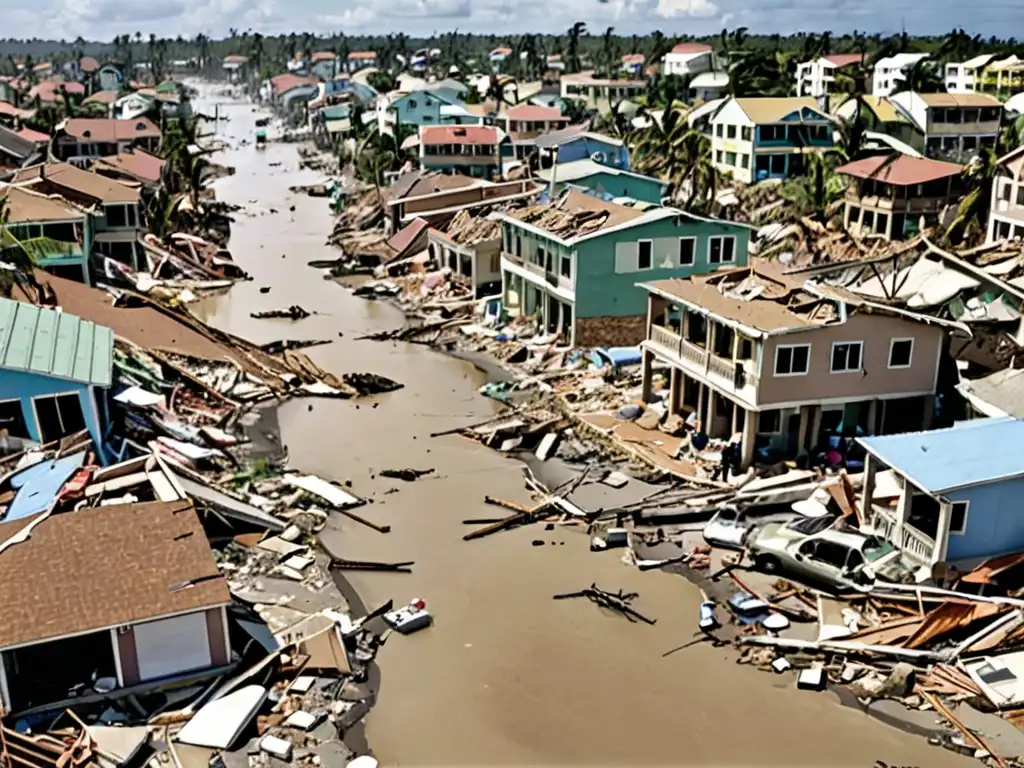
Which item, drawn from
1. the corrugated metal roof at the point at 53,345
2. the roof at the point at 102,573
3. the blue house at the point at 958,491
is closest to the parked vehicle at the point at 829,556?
the blue house at the point at 958,491

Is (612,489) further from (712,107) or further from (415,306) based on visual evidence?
(712,107)

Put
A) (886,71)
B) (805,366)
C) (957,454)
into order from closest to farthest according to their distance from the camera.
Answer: (957,454) < (805,366) < (886,71)

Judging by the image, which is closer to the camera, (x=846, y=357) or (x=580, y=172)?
(x=846, y=357)

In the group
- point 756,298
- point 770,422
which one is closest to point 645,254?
point 756,298

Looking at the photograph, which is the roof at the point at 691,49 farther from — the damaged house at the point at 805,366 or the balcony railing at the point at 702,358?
the damaged house at the point at 805,366

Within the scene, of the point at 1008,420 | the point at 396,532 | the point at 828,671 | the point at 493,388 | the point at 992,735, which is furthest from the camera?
the point at 493,388

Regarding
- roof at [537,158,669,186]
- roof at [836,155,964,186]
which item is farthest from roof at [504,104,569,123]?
roof at [836,155,964,186]

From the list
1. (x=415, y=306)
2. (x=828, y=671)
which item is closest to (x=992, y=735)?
(x=828, y=671)

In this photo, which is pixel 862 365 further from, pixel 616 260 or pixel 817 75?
pixel 817 75
